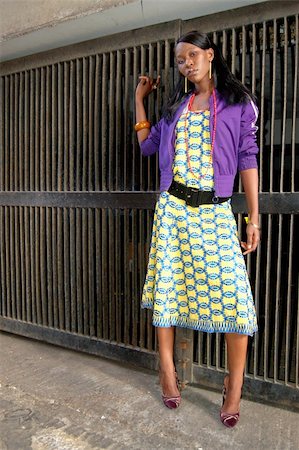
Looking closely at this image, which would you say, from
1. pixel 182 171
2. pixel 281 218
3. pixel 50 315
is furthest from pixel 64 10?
pixel 50 315

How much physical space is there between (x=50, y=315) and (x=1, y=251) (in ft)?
2.32

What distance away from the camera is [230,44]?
8.04ft

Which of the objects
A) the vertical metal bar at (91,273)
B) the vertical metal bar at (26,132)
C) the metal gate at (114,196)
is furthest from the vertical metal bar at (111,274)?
the vertical metal bar at (26,132)

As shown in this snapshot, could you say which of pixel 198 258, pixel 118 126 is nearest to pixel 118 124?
pixel 118 126

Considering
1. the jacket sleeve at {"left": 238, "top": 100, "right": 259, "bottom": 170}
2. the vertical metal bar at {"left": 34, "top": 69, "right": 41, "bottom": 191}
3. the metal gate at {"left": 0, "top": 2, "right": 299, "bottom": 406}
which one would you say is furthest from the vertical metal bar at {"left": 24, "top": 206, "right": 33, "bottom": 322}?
the jacket sleeve at {"left": 238, "top": 100, "right": 259, "bottom": 170}

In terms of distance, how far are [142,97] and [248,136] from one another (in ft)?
2.36

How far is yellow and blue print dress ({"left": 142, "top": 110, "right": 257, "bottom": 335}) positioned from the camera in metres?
2.12

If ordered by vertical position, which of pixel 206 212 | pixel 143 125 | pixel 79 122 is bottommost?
pixel 206 212

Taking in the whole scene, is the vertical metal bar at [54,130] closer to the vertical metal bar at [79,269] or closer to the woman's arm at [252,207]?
the vertical metal bar at [79,269]

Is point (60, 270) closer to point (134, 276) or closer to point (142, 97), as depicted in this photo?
point (134, 276)

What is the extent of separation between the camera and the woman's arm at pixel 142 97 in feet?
8.16

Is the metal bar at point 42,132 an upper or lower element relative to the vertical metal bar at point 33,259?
upper

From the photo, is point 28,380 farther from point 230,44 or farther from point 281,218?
point 230,44

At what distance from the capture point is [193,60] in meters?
2.14
